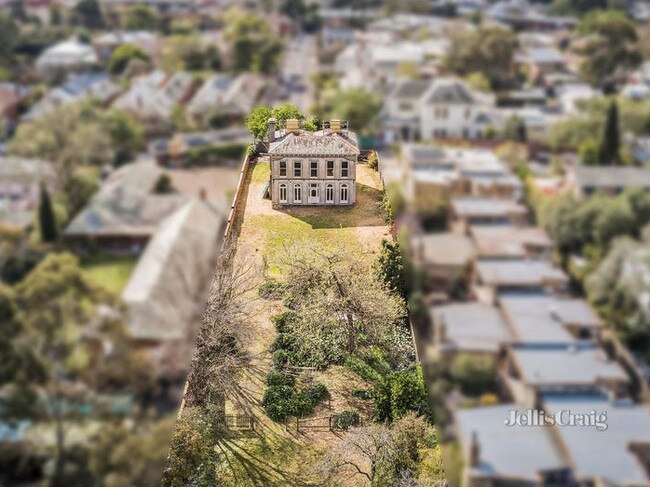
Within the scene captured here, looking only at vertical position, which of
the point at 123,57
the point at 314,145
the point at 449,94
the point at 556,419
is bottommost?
the point at 123,57

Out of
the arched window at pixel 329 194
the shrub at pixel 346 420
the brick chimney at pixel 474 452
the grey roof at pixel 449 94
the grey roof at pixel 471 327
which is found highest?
the arched window at pixel 329 194

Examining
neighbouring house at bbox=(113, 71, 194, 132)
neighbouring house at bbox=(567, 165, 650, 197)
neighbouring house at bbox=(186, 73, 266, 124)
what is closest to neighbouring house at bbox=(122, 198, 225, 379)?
neighbouring house at bbox=(567, 165, 650, 197)

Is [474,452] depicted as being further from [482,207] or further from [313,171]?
[482,207]

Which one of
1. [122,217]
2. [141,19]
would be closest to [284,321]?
[122,217]

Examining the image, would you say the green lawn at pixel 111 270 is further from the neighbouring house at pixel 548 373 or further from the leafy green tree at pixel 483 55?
the leafy green tree at pixel 483 55

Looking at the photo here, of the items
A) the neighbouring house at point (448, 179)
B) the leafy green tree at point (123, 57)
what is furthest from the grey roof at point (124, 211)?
the leafy green tree at point (123, 57)

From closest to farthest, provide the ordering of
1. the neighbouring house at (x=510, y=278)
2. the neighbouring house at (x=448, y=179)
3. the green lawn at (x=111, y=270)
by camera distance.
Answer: the neighbouring house at (x=510, y=278) < the green lawn at (x=111, y=270) < the neighbouring house at (x=448, y=179)
